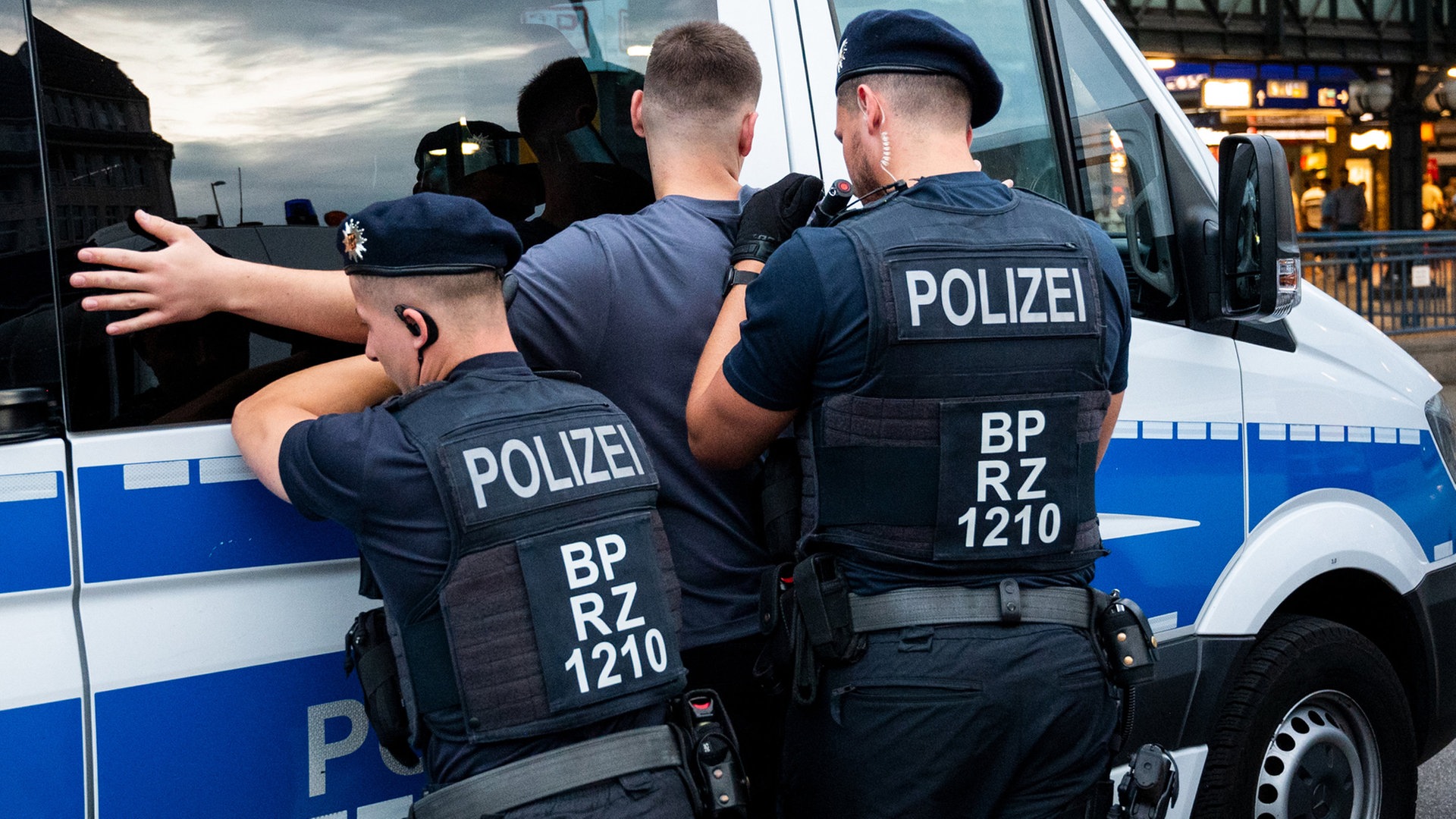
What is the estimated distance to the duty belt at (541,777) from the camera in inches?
64.2

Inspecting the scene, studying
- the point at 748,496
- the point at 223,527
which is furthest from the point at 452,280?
the point at 748,496

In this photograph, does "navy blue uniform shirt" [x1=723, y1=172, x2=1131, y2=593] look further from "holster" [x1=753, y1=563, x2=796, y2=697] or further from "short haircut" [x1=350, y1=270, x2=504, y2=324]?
"short haircut" [x1=350, y1=270, x2=504, y2=324]

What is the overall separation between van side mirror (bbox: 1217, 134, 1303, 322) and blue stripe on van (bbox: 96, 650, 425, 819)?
1.86m

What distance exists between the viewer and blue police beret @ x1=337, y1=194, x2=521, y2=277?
169cm

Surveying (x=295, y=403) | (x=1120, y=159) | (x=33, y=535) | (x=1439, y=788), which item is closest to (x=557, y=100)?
(x=295, y=403)

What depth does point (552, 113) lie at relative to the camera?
2.07 m

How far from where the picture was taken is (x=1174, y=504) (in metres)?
2.68

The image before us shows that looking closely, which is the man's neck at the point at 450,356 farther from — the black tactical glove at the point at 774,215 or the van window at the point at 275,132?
the black tactical glove at the point at 774,215

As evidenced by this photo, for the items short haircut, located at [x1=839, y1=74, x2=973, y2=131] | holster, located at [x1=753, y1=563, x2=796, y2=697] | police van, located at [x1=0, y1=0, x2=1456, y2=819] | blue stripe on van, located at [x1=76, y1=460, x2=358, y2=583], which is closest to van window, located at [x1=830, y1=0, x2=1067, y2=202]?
police van, located at [x1=0, y1=0, x2=1456, y2=819]

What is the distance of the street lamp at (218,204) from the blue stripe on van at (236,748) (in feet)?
2.02

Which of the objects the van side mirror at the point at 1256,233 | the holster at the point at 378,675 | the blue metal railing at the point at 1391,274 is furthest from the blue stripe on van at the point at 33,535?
the blue metal railing at the point at 1391,274

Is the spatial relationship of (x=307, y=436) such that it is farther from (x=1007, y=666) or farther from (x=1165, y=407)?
(x=1165, y=407)

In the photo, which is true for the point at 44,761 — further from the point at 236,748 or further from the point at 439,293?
the point at 439,293

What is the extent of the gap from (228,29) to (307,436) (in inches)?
23.4
